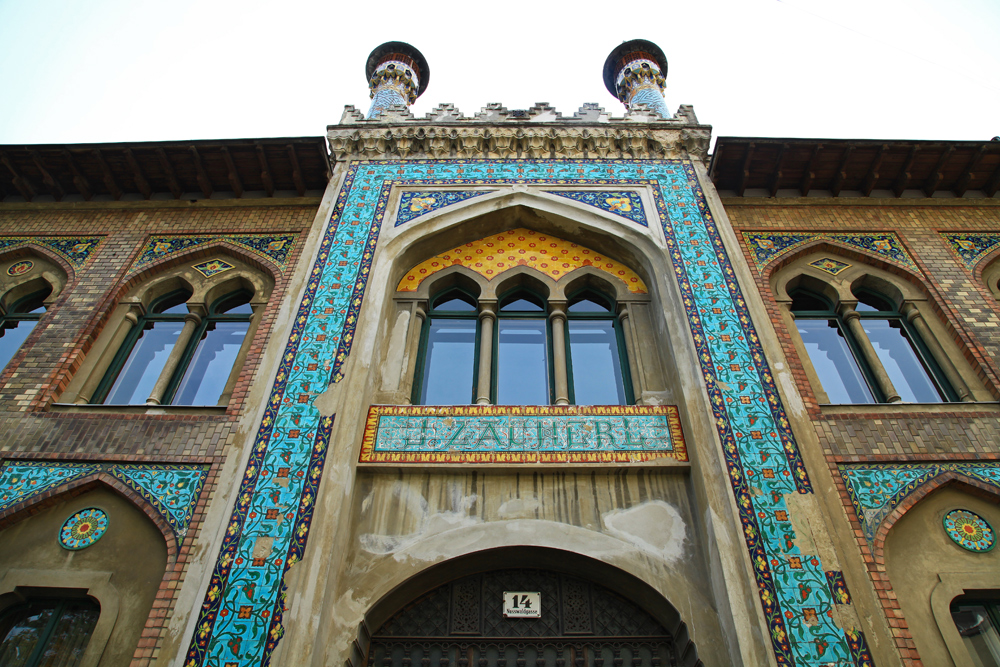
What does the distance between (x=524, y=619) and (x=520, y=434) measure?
1497 millimetres

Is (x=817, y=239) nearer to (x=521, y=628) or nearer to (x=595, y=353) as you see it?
(x=595, y=353)

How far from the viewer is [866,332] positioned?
7.17 metres

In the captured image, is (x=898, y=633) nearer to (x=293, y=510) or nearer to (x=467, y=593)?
(x=467, y=593)

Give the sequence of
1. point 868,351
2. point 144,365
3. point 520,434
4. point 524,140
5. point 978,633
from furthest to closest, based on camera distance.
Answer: point 524,140, point 144,365, point 868,351, point 520,434, point 978,633

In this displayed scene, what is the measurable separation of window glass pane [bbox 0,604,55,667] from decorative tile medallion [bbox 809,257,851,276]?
27.2 ft

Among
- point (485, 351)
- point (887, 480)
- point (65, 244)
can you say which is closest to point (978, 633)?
point (887, 480)

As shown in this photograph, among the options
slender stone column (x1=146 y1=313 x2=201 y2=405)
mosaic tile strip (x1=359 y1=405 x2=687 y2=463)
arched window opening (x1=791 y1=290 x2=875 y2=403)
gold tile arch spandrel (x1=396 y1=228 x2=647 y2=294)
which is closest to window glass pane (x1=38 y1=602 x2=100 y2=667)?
slender stone column (x1=146 y1=313 x2=201 y2=405)

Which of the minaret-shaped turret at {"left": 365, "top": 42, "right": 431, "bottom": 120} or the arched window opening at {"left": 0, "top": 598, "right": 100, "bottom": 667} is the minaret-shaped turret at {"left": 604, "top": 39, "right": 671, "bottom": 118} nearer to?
the minaret-shaped turret at {"left": 365, "top": 42, "right": 431, "bottom": 120}

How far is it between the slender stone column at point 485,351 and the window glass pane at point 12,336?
193 inches

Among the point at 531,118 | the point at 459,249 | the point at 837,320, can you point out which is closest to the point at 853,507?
the point at 837,320

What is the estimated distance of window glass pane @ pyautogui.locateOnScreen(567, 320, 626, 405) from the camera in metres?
6.50

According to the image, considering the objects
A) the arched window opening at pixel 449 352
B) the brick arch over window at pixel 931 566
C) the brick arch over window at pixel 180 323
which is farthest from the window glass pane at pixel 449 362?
the brick arch over window at pixel 931 566

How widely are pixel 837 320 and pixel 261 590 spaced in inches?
253

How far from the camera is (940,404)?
5934mm
